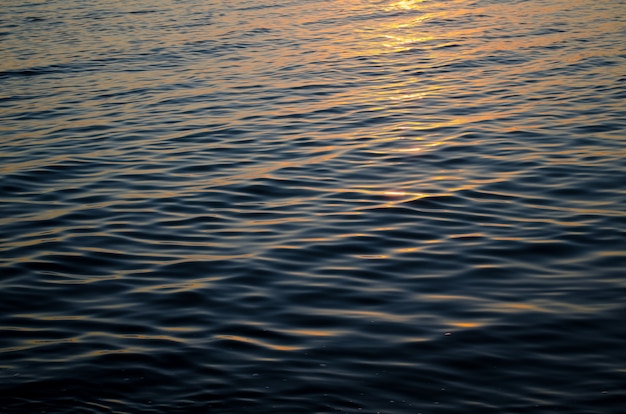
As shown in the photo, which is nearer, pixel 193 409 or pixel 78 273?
pixel 193 409

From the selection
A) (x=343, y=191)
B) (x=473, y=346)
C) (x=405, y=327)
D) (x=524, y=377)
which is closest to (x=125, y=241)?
(x=343, y=191)

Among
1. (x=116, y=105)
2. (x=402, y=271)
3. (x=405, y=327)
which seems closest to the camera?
(x=405, y=327)

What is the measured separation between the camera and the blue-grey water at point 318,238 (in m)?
6.27

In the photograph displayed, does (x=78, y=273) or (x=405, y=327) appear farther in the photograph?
(x=78, y=273)

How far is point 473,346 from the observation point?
263 inches

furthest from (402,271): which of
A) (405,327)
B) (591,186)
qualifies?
(591,186)

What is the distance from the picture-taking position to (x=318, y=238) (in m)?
9.33

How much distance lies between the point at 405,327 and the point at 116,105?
11973 millimetres

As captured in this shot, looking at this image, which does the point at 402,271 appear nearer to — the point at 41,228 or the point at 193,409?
the point at 193,409

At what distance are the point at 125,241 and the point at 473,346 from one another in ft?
15.3

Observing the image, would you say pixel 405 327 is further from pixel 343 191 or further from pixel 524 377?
pixel 343 191

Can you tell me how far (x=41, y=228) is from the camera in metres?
10.0

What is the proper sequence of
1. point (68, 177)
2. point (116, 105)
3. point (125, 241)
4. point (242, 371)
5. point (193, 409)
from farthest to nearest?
point (116, 105)
point (68, 177)
point (125, 241)
point (242, 371)
point (193, 409)

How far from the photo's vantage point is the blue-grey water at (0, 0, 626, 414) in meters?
6.27
